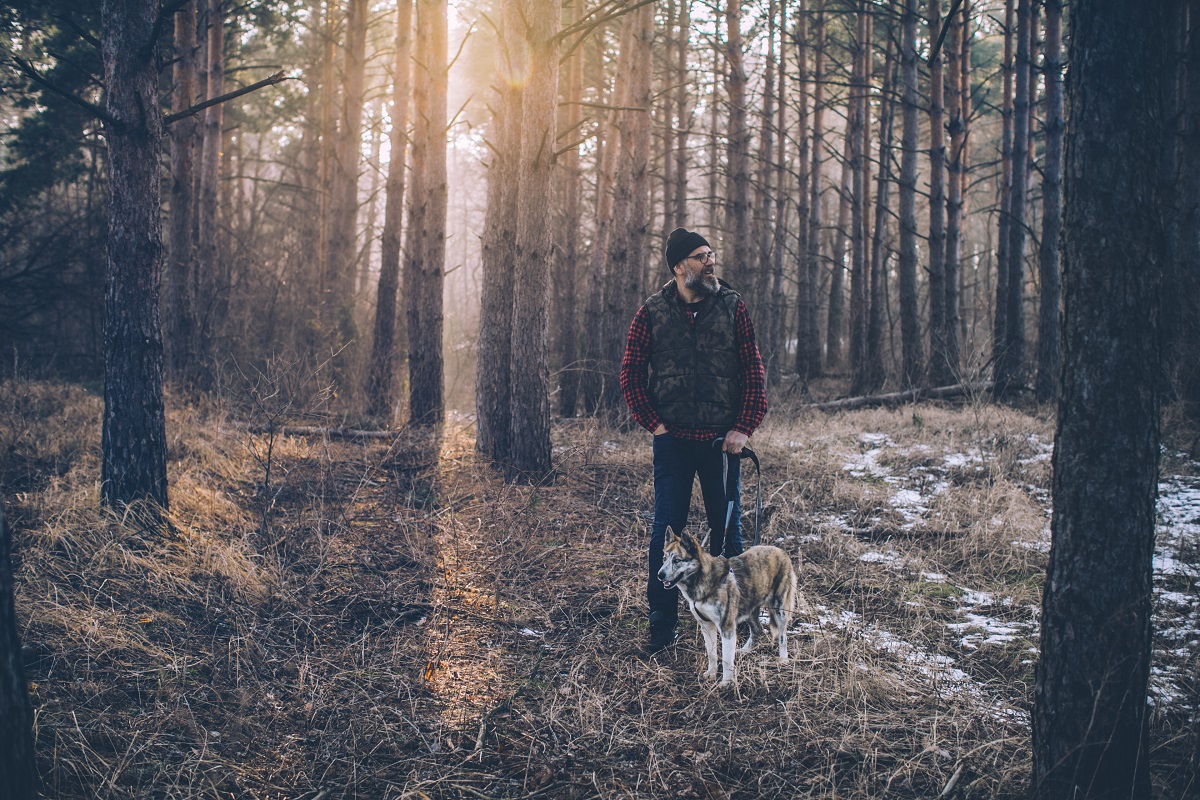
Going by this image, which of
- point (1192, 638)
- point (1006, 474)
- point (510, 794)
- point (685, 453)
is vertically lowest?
point (510, 794)

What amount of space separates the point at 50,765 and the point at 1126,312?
4.26 m

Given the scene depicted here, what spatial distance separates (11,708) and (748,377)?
11.4 ft

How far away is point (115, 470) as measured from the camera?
5652 millimetres

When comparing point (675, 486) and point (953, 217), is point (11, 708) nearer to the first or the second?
point (675, 486)

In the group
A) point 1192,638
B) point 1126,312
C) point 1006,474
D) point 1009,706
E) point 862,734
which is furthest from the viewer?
point 1006,474

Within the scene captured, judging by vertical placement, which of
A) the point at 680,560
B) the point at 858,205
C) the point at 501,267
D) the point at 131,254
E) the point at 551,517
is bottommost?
the point at 551,517

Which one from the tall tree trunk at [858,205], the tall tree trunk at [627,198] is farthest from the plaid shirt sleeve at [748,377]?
the tall tree trunk at [858,205]

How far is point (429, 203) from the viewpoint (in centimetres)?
1148

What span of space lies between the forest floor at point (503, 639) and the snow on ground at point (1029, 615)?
28 mm

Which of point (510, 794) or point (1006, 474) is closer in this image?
point (510, 794)

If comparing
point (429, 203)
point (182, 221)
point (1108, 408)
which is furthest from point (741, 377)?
point (182, 221)

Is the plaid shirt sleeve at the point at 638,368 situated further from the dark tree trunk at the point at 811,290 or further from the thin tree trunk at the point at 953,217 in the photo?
the dark tree trunk at the point at 811,290

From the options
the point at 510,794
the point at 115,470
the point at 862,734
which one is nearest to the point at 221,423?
the point at 115,470

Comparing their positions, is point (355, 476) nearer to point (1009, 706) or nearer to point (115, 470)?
point (115, 470)
